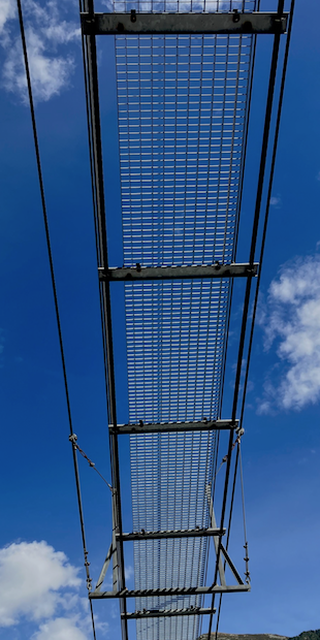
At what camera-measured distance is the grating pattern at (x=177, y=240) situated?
5516 mm

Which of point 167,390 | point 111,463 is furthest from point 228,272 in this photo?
point 111,463

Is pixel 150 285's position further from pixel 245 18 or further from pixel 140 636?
pixel 140 636

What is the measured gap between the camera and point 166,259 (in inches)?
261

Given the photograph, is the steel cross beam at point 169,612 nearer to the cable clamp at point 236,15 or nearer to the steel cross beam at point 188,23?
the steel cross beam at point 188,23

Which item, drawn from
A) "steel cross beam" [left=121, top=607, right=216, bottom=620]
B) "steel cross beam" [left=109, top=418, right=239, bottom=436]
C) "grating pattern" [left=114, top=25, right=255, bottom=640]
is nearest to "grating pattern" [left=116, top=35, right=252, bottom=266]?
"grating pattern" [left=114, top=25, right=255, bottom=640]

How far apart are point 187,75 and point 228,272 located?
2439mm

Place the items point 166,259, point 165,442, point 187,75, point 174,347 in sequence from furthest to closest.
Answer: point 165,442
point 174,347
point 166,259
point 187,75

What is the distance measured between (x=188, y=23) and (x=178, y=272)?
284cm

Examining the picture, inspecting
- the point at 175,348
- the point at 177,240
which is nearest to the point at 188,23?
the point at 177,240

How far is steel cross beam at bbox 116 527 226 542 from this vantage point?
30.0ft

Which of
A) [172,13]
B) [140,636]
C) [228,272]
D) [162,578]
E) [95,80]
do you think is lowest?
[140,636]

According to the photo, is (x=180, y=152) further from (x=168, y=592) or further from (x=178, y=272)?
(x=168, y=592)

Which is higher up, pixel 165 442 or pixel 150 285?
pixel 150 285

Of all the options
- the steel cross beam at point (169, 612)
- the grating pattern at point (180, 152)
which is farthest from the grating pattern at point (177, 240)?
the steel cross beam at point (169, 612)
